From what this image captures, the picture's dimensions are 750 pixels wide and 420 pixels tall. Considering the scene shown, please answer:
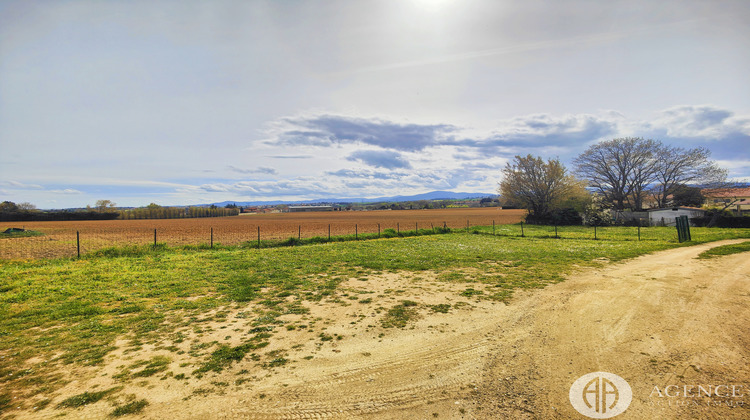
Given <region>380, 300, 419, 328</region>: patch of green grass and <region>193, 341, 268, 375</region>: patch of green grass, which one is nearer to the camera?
<region>193, 341, 268, 375</region>: patch of green grass

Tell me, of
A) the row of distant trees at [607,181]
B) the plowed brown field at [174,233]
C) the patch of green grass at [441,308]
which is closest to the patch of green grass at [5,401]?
the patch of green grass at [441,308]

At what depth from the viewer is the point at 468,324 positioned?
7301mm

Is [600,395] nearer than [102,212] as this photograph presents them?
Yes

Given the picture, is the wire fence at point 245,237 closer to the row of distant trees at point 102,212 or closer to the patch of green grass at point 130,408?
the patch of green grass at point 130,408

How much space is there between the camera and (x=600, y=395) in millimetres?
4488

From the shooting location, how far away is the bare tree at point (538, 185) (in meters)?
49.6

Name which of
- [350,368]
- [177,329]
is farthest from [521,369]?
[177,329]

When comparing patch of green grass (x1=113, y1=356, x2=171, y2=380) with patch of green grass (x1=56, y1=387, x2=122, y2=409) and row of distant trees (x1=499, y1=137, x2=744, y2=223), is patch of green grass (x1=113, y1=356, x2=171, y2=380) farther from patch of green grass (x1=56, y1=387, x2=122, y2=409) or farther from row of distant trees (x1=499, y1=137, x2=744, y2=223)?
row of distant trees (x1=499, y1=137, x2=744, y2=223)

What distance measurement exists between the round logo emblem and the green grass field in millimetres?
3809

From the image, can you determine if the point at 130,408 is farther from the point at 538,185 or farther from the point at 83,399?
the point at 538,185

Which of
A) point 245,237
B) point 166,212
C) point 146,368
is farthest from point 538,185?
point 166,212

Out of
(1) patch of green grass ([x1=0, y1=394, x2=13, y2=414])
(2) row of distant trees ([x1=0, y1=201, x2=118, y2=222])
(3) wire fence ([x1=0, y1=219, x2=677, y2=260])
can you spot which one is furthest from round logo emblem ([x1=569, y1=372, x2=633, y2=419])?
(2) row of distant trees ([x1=0, y1=201, x2=118, y2=222])

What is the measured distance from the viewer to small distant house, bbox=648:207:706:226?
3928 centimetres

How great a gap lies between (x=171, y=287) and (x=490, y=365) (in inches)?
433
